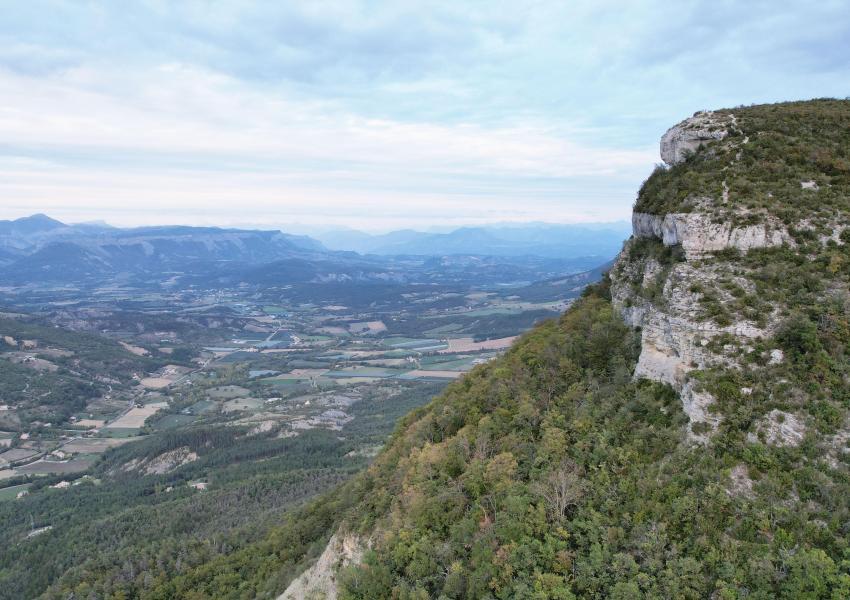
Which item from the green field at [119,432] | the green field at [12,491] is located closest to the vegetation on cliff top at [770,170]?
the green field at [12,491]

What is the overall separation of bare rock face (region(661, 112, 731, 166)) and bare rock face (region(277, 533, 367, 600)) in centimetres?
3251

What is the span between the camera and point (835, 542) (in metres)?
15.9

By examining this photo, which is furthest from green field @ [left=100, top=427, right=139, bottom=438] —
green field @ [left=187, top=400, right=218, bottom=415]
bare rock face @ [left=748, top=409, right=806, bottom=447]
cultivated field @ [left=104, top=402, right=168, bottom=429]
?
bare rock face @ [left=748, top=409, right=806, bottom=447]

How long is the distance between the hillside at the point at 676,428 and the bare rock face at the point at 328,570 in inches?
6.4

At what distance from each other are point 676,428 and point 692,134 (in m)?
21.9

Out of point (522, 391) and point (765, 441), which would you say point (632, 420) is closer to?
point (765, 441)

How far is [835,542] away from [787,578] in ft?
6.88

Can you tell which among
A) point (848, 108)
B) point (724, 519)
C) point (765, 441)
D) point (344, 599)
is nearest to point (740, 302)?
point (765, 441)

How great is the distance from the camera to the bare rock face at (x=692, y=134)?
33469mm

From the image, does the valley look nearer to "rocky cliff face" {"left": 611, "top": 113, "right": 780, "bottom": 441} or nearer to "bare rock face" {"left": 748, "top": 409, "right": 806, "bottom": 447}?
"rocky cliff face" {"left": 611, "top": 113, "right": 780, "bottom": 441}

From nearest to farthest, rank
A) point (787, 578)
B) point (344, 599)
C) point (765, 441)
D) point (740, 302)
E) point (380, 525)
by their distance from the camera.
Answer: point (787, 578)
point (765, 441)
point (740, 302)
point (344, 599)
point (380, 525)

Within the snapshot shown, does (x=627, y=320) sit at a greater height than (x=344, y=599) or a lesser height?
greater

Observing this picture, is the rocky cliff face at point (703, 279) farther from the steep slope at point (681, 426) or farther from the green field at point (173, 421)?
the green field at point (173, 421)

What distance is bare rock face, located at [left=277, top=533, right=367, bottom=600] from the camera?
2984 centimetres
